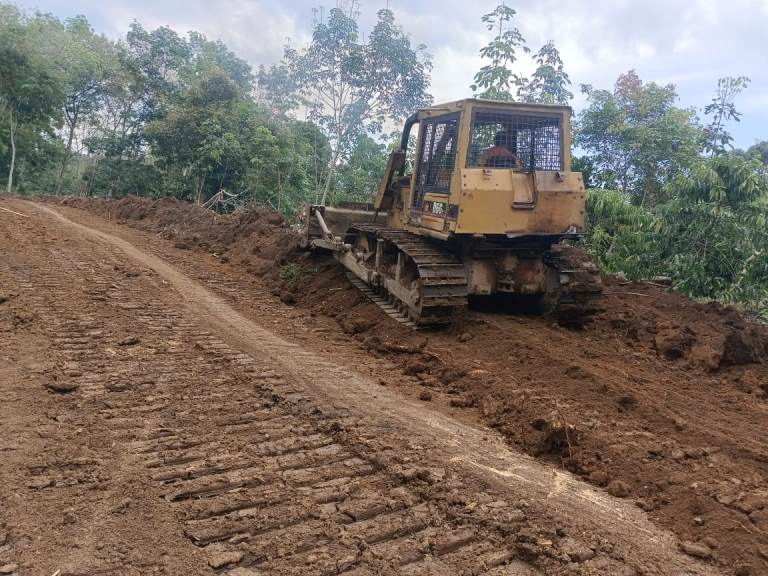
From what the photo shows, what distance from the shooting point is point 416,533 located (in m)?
3.17

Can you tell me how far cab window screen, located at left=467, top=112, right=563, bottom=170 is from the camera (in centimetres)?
749

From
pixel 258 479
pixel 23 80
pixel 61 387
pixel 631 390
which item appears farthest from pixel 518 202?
pixel 23 80

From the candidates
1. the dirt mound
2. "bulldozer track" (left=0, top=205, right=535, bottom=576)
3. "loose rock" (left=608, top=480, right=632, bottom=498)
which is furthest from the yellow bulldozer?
the dirt mound

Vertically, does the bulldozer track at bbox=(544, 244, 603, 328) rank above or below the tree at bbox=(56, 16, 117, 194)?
below

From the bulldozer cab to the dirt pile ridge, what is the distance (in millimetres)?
1223

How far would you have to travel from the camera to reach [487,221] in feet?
23.5

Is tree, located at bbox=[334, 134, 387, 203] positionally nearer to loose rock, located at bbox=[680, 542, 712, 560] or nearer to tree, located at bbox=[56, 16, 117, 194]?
tree, located at bbox=[56, 16, 117, 194]

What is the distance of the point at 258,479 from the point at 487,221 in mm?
4462

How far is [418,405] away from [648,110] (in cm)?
1487

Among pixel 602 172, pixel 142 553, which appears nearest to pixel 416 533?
pixel 142 553

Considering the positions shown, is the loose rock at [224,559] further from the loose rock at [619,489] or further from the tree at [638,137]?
the tree at [638,137]

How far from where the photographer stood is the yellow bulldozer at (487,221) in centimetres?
718

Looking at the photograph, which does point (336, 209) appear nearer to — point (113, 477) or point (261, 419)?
point (261, 419)

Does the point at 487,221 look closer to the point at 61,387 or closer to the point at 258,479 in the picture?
the point at 258,479
